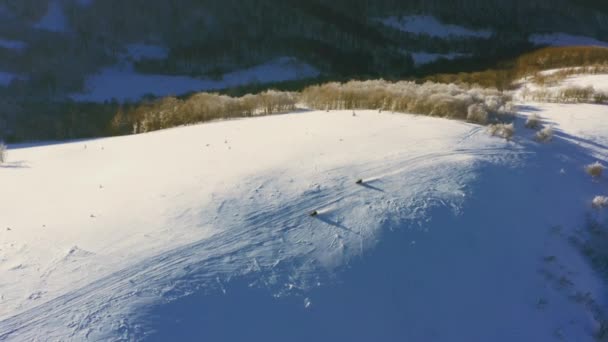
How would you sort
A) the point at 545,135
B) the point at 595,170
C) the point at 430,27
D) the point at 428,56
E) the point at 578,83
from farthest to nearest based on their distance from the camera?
the point at 430,27 < the point at 428,56 < the point at 578,83 < the point at 545,135 < the point at 595,170

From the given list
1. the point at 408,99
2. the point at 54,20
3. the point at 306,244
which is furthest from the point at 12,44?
the point at 306,244

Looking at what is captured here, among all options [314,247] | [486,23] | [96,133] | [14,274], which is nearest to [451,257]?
[314,247]

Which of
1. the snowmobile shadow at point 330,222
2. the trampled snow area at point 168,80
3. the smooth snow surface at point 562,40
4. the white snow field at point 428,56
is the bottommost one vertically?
the snowmobile shadow at point 330,222

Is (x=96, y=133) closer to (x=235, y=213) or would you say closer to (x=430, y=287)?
(x=235, y=213)

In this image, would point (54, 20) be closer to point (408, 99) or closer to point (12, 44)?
point (12, 44)

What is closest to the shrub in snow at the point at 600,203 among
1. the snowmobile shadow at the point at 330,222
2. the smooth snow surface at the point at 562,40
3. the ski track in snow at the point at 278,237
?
the ski track in snow at the point at 278,237

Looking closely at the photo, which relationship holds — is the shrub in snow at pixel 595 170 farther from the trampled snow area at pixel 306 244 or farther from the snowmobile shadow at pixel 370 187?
the snowmobile shadow at pixel 370 187

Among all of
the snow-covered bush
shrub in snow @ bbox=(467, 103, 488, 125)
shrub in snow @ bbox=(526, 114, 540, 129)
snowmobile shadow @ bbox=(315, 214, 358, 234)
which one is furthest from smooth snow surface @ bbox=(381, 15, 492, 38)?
→ snowmobile shadow @ bbox=(315, 214, 358, 234)
